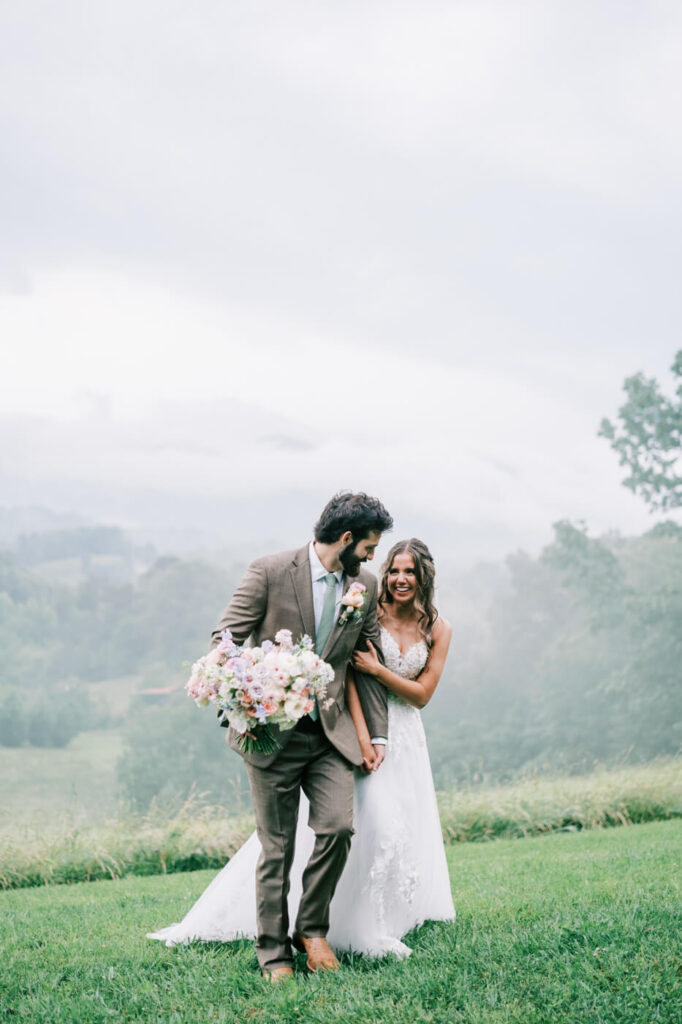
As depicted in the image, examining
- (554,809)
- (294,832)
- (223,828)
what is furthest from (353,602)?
(554,809)

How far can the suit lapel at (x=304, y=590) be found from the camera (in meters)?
4.90

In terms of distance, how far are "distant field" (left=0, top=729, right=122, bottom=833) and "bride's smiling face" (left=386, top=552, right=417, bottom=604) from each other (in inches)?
1190

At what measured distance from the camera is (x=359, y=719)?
526 cm

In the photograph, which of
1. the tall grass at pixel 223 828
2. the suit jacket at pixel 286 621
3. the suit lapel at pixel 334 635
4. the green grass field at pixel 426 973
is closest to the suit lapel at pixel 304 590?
the suit jacket at pixel 286 621

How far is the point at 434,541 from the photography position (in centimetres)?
4947

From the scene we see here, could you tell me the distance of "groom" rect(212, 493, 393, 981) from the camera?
4.80 meters

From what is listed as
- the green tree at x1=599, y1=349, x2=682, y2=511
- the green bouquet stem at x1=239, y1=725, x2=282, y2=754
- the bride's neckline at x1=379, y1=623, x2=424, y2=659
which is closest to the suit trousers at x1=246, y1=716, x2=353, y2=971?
the green bouquet stem at x1=239, y1=725, x2=282, y2=754

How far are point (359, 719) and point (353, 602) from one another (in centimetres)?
77

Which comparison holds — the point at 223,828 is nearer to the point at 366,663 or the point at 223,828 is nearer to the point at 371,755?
the point at 371,755

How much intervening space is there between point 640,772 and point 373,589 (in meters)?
10.5

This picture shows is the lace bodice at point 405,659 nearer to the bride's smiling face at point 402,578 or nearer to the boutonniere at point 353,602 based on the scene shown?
the bride's smiling face at point 402,578

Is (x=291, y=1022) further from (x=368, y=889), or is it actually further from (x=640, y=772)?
(x=640, y=772)

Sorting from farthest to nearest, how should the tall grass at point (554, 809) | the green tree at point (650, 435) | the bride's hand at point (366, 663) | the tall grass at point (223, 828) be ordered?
the green tree at point (650, 435) < the tall grass at point (554, 809) < the tall grass at point (223, 828) < the bride's hand at point (366, 663)

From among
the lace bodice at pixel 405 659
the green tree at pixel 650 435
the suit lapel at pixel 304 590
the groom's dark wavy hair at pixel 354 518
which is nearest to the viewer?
the groom's dark wavy hair at pixel 354 518
